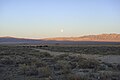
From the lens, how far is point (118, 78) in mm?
15188

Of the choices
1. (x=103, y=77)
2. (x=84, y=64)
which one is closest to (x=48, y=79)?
(x=103, y=77)

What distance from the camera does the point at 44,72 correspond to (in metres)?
16.8

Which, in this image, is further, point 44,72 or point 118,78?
point 44,72

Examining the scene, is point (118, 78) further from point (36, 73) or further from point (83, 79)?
point (36, 73)

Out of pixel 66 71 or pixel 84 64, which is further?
pixel 84 64

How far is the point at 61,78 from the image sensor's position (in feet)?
50.2

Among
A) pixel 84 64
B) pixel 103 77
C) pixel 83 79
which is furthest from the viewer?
pixel 84 64

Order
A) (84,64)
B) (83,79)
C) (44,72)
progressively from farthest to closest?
A: (84,64) < (44,72) < (83,79)

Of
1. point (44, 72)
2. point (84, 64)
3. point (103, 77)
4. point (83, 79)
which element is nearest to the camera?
point (83, 79)

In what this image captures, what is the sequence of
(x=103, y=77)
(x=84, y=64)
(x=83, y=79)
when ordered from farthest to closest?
(x=84, y=64) → (x=103, y=77) → (x=83, y=79)

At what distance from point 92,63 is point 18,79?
943 centimetres

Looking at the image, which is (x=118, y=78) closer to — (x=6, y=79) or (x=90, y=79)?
(x=90, y=79)

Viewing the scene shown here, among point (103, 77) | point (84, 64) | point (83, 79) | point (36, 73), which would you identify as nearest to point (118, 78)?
point (103, 77)

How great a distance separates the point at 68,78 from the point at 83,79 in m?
0.86
